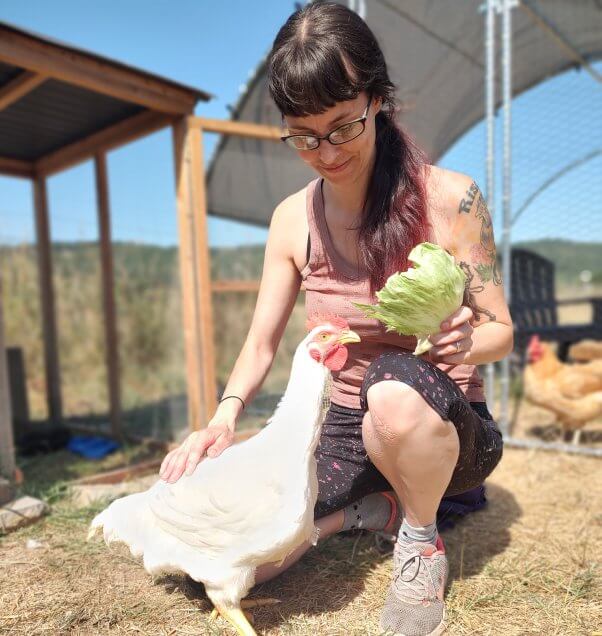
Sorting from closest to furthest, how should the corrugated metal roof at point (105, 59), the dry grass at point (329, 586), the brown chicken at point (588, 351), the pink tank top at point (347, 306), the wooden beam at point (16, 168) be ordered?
1. the dry grass at point (329, 586)
2. the pink tank top at point (347, 306)
3. the corrugated metal roof at point (105, 59)
4. the brown chicken at point (588, 351)
5. the wooden beam at point (16, 168)

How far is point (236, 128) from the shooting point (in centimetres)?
382

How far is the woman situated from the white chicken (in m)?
0.11

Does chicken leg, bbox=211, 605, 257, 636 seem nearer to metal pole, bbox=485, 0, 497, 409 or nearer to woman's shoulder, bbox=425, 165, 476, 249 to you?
woman's shoulder, bbox=425, 165, 476, 249

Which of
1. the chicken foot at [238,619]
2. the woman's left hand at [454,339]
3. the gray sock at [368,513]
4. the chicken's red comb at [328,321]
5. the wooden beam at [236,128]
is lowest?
the chicken foot at [238,619]

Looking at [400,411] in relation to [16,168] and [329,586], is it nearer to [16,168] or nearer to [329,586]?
[329,586]

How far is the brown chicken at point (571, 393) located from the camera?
371 centimetres

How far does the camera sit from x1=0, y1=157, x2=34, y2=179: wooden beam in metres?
4.61

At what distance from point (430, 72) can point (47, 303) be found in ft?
13.2

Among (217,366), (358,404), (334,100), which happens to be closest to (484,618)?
(358,404)

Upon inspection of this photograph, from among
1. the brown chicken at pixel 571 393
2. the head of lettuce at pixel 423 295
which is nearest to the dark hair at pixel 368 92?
the head of lettuce at pixel 423 295

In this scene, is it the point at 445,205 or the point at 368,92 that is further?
the point at 445,205

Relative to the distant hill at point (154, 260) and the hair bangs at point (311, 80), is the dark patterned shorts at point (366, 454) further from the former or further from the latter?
the distant hill at point (154, 260)

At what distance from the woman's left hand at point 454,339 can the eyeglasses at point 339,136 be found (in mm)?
588

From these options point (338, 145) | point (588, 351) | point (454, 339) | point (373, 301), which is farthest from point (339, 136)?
point (588, 351)
